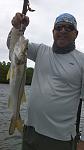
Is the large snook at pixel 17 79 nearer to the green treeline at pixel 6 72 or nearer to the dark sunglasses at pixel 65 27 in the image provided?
the green treeline at pixel 6 72

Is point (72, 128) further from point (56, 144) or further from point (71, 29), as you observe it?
point (71, 29)

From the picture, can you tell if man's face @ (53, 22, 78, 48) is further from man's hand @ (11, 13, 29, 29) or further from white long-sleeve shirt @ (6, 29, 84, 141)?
man's hand @ (11, 13, 29, 29)

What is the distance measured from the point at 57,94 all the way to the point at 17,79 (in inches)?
28.7

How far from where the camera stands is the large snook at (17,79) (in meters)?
4.94

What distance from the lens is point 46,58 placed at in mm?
5762

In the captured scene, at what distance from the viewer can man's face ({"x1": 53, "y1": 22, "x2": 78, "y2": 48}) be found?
562 cm

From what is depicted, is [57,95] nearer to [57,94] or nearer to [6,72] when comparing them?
[57,94]

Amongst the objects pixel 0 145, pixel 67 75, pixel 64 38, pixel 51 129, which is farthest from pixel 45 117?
pixel 0 145

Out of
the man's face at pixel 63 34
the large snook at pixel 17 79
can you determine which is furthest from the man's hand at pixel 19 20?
the man's face at pixel 63 34

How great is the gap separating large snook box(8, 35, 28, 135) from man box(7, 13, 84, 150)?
459 mm

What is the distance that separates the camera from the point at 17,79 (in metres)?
5.02

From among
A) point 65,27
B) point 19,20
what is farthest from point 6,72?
point 19,20

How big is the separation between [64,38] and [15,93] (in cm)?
114

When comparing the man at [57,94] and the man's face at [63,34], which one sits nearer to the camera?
the man at [57,94]
